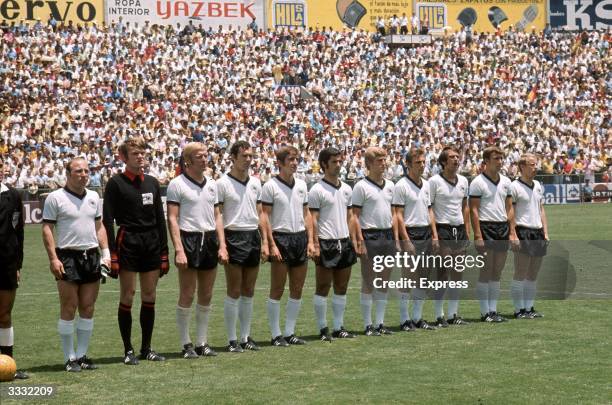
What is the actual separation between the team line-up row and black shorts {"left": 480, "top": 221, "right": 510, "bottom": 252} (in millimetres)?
14

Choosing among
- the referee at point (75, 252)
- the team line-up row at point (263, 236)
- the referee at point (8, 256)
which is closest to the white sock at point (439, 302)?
the team line-up row at point (263, 236)

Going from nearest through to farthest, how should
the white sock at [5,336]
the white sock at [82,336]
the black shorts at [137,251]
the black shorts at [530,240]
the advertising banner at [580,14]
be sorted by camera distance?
the white sock at [5,336]
the white sock at [82,336]
the black shorts at [137,251]
the black shorts at [530,240]
the advertising banner at [580,14]

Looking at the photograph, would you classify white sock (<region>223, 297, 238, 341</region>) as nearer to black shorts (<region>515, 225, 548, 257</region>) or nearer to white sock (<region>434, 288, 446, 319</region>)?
white sock (<region>434, 288, 446, 319</region>)

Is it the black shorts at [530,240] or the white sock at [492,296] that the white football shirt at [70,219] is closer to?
the white sock at [492,296]

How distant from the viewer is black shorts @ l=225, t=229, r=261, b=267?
10484mm

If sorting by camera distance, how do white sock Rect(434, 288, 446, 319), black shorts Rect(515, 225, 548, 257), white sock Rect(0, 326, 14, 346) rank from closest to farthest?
white sock Rect(0, 326, 14, 346) → white sock Rect(434, 288, 446, 319) → black shorts Rect(515, 225, 548, 257)

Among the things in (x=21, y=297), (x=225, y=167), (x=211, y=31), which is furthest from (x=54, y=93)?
(x=21, y=297)

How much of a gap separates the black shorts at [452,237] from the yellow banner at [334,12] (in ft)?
124

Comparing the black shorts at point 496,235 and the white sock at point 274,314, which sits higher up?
the black shorts at point 496,235

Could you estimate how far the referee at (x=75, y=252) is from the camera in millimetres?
9500

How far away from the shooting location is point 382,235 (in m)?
11.6

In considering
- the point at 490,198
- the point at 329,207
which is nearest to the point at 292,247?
the point at 329,207

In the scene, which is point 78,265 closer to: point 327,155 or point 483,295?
point 327,155

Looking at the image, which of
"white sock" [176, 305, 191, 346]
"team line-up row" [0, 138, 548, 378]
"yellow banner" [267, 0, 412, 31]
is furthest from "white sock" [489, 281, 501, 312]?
"yellow banner" [267, 0, 412, 31]
